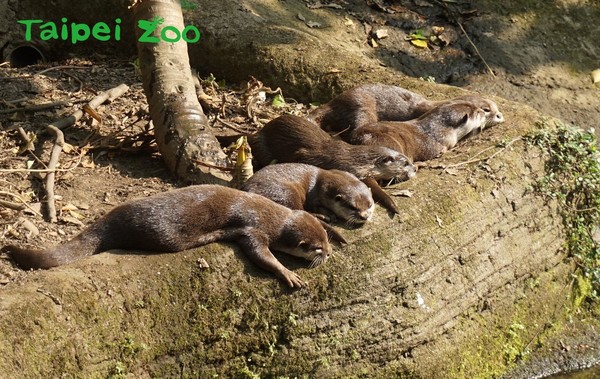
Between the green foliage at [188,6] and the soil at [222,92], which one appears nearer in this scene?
the soil at [222,92]

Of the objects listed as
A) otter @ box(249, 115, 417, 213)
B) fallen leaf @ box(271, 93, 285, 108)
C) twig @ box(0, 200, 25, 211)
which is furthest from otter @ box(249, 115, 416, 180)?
twig @ box(0, 200, 25, 211)

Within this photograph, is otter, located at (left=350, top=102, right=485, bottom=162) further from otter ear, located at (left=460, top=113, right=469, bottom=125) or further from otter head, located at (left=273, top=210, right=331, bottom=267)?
otter head, located at (left=273, top=210, right=331, bottom=267)

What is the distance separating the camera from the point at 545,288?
6.11 metres

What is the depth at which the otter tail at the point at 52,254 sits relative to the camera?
443cm

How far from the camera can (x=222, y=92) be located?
7219mm

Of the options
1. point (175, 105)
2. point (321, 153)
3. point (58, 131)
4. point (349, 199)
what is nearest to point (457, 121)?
point (321, 153)

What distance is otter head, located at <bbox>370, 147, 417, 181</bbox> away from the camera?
18.7 feet

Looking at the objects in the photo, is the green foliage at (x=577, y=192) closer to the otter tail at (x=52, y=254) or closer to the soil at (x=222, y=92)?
the soil at (x=222, y=92)

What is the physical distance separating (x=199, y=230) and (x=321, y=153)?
53.3 inches

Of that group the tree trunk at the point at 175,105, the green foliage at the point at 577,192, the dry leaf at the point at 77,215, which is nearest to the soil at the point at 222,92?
the dry leaf at the point at 77,215

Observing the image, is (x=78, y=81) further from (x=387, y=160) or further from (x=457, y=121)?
(x=457, y=121)

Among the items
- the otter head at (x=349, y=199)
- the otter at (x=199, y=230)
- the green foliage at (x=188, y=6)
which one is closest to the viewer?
the otter at (x=199, y=230)

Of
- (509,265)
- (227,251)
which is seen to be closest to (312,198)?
(227,251)

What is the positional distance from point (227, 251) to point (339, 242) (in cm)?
65
